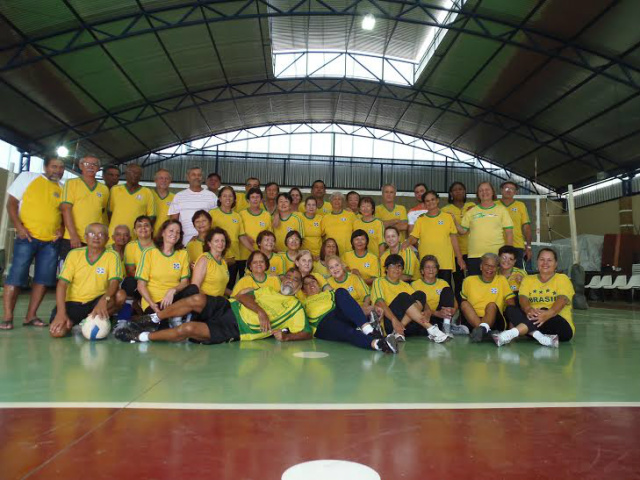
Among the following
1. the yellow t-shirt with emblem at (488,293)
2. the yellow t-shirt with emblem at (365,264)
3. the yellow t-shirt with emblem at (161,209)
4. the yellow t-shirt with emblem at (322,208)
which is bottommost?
the yellow t-shirt with emblem at (488,293)

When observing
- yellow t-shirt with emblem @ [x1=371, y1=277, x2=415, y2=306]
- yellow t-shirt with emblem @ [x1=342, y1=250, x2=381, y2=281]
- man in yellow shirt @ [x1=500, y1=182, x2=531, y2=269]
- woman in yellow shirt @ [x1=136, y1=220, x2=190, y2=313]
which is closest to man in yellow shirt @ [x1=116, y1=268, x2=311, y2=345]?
woman in yellow shirt @ [x1=136, y1=220, x2=190, y2=313]

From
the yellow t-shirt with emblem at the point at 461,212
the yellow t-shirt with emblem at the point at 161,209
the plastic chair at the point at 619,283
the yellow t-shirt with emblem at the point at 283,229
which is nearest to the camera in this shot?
the yellow t-shirt with emblem at the point at 161,209

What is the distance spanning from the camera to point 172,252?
4.96m

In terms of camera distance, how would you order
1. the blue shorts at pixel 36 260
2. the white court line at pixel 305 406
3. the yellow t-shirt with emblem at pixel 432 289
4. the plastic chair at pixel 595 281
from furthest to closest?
1. the plastic chair at pixel 595 281
2. the yellow t-shirt with emblem at pixel 432 289
3. the blue shorts at pixel 36 260
4. the white court line at pixel 305 406

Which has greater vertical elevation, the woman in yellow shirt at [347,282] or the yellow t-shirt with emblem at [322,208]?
the yellow t-shirt with emblem at [322,208]

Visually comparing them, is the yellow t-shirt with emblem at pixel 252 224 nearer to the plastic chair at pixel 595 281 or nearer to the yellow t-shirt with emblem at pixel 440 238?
the yellow t-shirt with emblem at pixel 440 238

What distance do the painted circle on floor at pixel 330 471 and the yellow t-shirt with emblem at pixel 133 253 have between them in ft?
13.3

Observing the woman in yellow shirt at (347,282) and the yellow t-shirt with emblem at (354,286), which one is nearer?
the woman in yellow shirt at (347,282)

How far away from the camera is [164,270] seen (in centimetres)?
486

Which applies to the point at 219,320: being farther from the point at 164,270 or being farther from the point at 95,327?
the point at 95,327

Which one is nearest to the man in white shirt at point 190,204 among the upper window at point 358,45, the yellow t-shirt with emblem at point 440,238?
the yellow t-shirt with emblem at point 440,238

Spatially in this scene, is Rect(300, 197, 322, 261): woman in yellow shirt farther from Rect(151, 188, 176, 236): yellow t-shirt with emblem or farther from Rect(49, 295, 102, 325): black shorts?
Rect(49, 295, 102, 325): black shorts

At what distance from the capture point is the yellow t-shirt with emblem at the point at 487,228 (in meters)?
5.77

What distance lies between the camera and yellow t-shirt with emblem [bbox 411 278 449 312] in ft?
18.1
